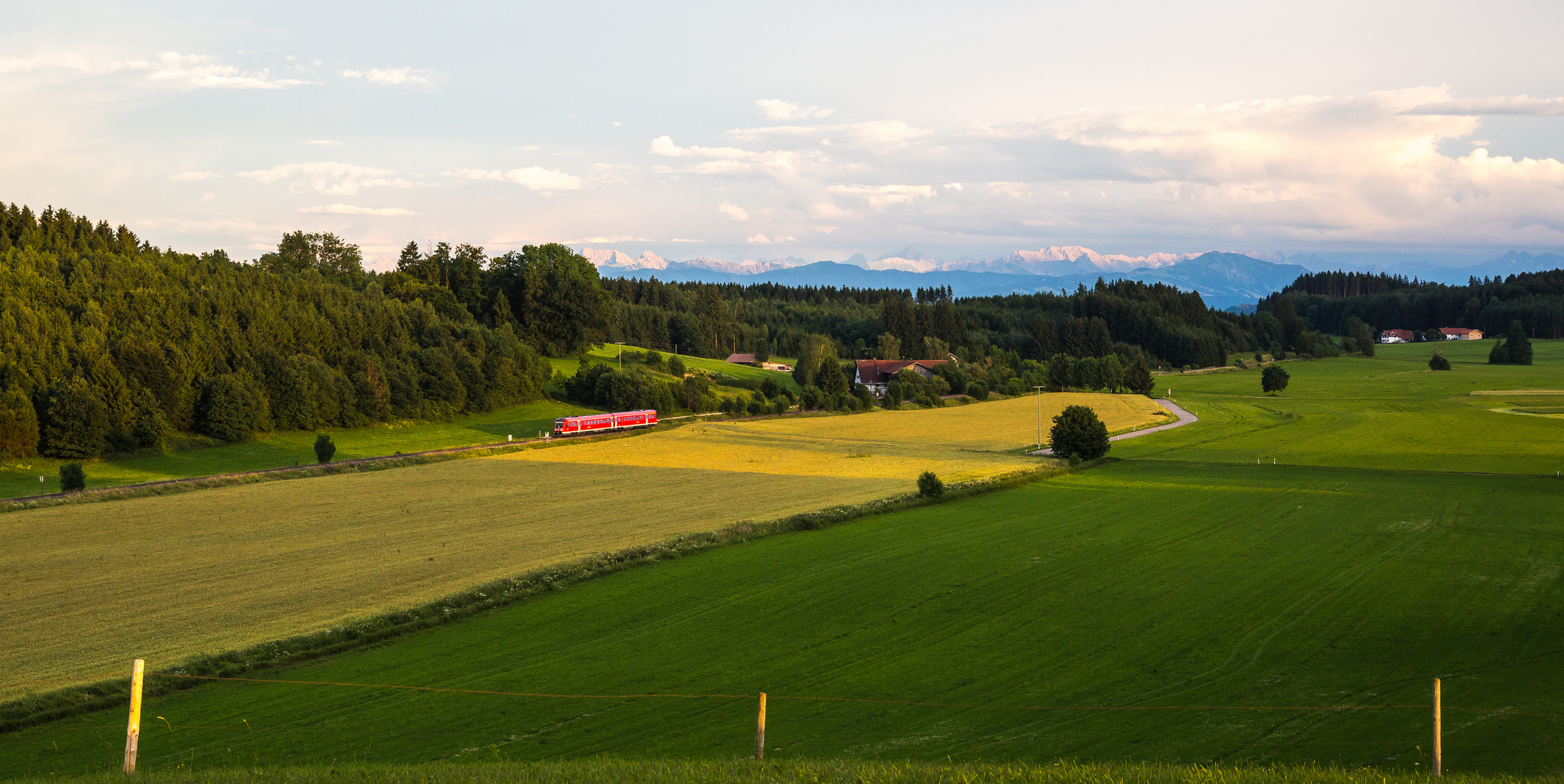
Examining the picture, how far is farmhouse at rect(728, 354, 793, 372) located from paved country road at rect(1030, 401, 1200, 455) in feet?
178

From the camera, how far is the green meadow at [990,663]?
43.1ft

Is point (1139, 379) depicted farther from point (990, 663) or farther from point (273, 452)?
point (990, 663)

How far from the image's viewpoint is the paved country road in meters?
59.2

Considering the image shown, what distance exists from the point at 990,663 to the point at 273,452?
50404mm

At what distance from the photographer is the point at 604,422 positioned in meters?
67.1

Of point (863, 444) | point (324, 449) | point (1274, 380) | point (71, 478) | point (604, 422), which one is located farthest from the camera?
point (1274, 380)

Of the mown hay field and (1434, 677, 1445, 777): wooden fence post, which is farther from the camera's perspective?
the mown hay field

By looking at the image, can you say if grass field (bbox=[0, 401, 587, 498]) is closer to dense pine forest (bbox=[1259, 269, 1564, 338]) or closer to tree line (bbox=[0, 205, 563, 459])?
tree line (bbox=[0, 205, 563, 459])

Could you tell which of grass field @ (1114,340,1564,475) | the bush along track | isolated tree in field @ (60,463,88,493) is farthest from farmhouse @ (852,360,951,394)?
isolated tree in field @ (60,463,88,493)

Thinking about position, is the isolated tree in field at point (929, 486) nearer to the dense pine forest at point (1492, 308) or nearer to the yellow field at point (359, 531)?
the yellow field at point (359, 531)

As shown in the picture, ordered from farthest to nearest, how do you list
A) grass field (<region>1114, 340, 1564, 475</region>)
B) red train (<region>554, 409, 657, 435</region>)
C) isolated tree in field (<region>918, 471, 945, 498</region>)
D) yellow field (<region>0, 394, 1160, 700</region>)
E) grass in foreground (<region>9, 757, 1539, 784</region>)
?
red train (<region>554, 409, 657, 435</region>), grass field (<region>1114, 340, 1564, 475</region>), isolated tree in field (<region>918, 471, 945, 498</region>), yellow field (<region>0, 394, 1160, 700</region>), grass in foreground (<region>9, 757, 1539, 784</region>)

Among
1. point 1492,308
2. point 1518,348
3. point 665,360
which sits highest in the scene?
point 1492,308

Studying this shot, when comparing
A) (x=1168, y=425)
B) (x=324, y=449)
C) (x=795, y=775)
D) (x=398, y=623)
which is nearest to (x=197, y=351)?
(x=324, y=449)

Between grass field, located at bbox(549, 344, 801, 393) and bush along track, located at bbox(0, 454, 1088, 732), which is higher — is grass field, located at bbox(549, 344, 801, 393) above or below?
above
